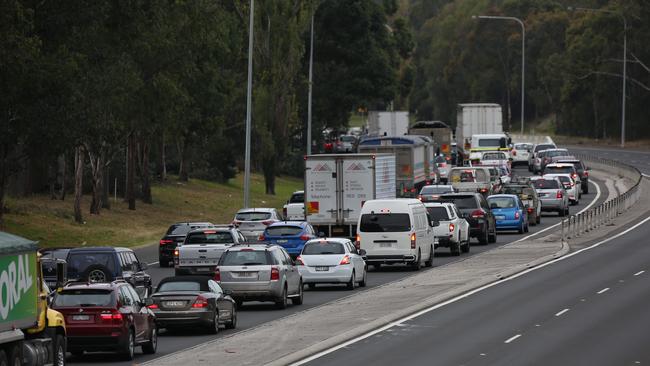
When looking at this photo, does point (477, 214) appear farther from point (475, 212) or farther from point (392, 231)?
point (392, 231)

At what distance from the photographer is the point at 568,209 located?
70.1 m

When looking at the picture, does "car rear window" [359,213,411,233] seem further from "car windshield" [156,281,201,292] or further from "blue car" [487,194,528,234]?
"blue car" [487,194,528,234]

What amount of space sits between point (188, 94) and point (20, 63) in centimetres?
2595

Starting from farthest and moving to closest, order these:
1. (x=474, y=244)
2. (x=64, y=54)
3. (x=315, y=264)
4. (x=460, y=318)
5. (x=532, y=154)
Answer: (x=532, y=154) → (x=474, y=244) → (x=64, y=54) → (x=315, y=264) → (x=460, y=318)

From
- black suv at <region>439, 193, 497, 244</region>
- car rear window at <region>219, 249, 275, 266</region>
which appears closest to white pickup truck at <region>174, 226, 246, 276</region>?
car rear window at <region>219, 249, 275, 266</region>

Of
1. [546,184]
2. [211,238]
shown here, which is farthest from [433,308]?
[546,184]

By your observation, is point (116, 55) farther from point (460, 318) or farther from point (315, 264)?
point (460, 318)

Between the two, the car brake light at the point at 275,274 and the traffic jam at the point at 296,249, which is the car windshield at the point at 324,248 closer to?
the traffic jam at the point at 296,249

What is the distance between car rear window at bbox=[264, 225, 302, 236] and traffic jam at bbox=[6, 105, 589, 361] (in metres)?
0.03

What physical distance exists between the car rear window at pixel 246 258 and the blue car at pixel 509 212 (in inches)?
1024

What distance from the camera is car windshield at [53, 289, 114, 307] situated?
24047 mm

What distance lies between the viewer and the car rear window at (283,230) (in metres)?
45.2

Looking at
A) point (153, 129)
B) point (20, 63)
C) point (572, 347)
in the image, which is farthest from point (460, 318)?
point (153, 129)

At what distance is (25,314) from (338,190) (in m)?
30.8
